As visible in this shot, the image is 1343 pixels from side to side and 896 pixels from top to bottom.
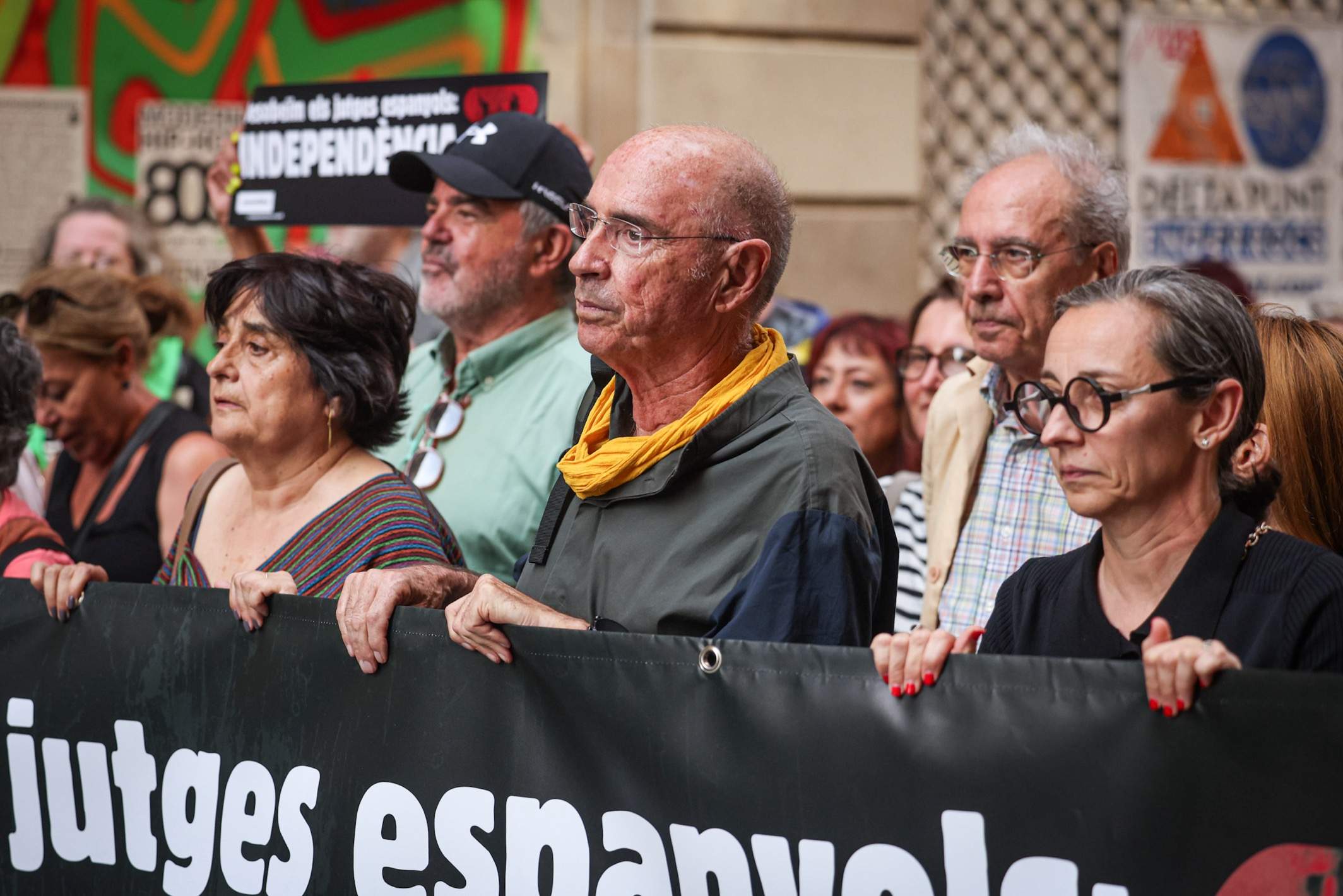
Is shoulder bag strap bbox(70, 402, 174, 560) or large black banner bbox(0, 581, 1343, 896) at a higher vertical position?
shoulder bag strap bbox(70, 402, 174, 560)

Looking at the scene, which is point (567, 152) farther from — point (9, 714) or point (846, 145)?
point (846, 145)

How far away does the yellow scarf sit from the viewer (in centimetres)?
272

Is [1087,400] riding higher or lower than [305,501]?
higher

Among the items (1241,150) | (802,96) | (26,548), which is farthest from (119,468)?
(1241,150)

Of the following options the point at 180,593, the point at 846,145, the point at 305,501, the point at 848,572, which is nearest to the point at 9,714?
the point at 180,593

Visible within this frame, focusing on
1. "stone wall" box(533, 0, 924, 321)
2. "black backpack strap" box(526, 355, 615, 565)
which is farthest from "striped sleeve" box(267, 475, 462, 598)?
"stone wall" box(533, 0, 924, 321)

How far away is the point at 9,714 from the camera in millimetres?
3266

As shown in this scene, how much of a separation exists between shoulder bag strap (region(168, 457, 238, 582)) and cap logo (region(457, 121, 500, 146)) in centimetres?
100

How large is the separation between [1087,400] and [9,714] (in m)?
2.21

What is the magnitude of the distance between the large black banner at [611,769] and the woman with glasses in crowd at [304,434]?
22 centimetres

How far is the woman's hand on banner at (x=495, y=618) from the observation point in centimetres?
260

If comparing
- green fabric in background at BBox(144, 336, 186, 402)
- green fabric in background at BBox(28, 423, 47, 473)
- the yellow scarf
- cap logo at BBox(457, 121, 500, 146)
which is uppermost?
cap logo at BBox(457, 121, 500, 146)

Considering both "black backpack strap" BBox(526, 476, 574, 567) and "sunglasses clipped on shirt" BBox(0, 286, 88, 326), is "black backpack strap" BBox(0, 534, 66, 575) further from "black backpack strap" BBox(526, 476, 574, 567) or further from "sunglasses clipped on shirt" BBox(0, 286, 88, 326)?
"black backpack strap" BBox(526, 476, 574, 567)

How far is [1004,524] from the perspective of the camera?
362cm
